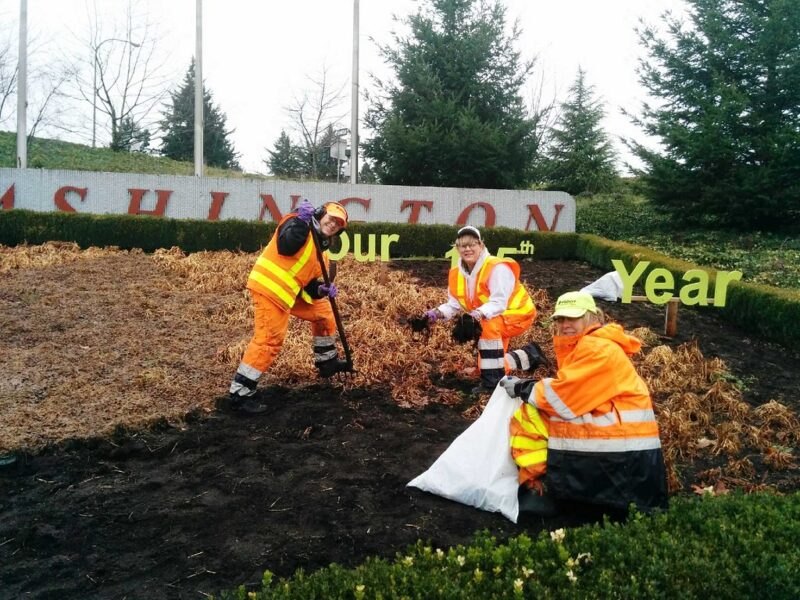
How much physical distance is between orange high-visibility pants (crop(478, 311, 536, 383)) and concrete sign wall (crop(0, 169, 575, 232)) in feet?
35.0

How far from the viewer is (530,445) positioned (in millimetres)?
3908

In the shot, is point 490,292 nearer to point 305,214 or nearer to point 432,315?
point 432,315

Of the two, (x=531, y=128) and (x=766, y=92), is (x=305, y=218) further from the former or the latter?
(x=531, y=128)

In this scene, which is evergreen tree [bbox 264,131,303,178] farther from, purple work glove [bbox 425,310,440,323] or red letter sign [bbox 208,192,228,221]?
purple work glove [bbox 425,310,440,323]

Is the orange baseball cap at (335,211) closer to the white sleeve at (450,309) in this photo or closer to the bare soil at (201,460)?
the white sleeve at (450,309)

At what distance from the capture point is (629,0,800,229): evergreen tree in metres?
14.5

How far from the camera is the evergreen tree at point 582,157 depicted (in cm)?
2277

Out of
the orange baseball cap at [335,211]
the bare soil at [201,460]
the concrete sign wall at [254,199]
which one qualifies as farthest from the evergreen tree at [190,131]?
the orange baseball cap at [335,211]

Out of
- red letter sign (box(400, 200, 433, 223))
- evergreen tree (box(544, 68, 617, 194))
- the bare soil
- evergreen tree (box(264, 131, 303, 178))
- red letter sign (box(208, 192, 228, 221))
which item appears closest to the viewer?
the bare soil

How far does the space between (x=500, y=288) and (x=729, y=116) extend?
1213cm

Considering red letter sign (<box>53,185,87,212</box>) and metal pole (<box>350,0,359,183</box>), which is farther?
metal pole (<box>350,0,359,183</box>)

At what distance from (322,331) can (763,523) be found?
13.4ft

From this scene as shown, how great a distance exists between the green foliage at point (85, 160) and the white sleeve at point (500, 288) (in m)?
21.2

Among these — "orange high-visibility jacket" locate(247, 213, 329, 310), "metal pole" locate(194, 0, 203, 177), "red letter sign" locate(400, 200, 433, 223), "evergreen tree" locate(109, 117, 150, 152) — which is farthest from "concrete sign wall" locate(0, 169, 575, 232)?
"evergreen tree" locate(109, 117, 150, 152)
